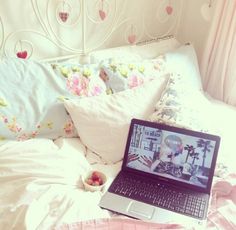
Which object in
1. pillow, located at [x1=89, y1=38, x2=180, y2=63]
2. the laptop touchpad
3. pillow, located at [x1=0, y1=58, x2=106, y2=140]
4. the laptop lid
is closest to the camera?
the laptop touchpad

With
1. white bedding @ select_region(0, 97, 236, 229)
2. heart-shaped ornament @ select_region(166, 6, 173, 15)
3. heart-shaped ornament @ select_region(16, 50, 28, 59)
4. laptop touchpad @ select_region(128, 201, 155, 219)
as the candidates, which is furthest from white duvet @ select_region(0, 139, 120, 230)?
heart-shaped ornament @ select_region(166, 6, 173, 15)

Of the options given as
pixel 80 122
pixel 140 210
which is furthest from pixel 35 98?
pixel 140 210

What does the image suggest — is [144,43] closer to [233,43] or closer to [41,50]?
[233,43]

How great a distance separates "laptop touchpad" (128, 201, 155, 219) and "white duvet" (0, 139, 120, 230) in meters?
0.10

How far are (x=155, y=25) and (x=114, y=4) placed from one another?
0.39 meters

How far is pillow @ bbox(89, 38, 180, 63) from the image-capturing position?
5.67 feet

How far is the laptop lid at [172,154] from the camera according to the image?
124cm

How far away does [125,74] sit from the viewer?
5.28ft

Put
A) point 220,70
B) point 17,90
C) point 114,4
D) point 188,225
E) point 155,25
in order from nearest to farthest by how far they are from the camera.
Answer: point 188,225
point 17,90
point 114,4
point 220,70
point 155,25

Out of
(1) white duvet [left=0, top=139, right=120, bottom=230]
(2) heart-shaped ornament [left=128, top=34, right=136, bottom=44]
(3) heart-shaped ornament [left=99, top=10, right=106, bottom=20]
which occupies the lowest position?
(1) white duvet [left=0, top=139, right=120, bottom=230]

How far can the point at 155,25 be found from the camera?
2.11 m

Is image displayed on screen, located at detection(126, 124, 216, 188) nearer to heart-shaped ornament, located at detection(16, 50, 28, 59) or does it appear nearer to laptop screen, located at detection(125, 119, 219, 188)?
laptop screen, located at detection(125, 119, 219, 188)

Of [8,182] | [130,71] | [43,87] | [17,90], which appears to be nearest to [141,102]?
[130,71]

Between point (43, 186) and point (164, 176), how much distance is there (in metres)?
0.47
